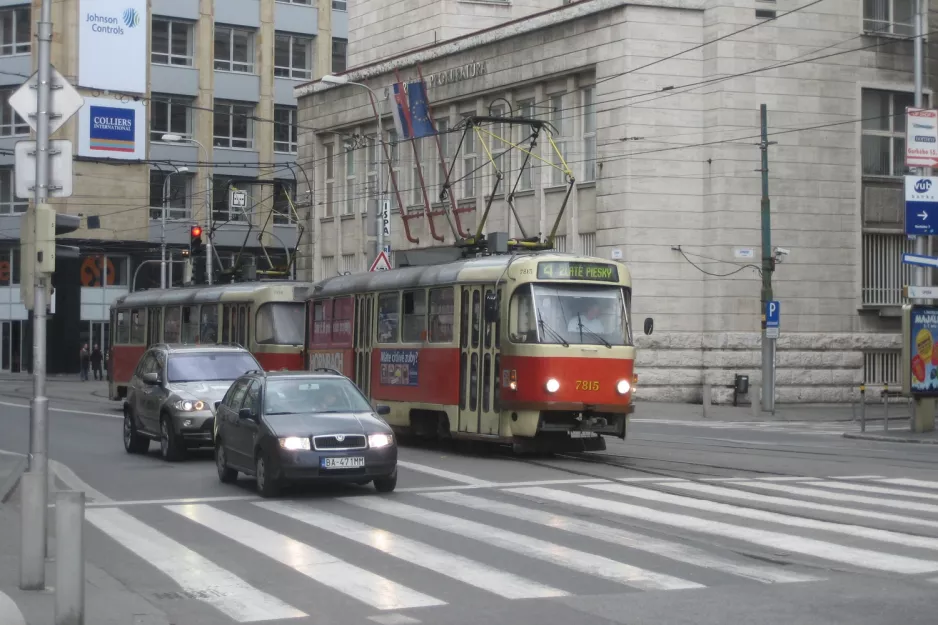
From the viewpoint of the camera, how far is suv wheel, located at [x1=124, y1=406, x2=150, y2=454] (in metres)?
22.8

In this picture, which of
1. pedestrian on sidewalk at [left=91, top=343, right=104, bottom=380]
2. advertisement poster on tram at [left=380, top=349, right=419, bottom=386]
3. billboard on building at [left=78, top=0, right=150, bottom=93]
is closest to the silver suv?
advertisement poster on tram at [left=380, top=349, right=419, bottom=386]

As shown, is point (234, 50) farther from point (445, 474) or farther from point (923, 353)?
point (445, 474)

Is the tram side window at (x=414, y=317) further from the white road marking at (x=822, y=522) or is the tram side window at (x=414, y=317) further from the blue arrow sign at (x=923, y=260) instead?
the blue arrow sign at (x=923, y=260)

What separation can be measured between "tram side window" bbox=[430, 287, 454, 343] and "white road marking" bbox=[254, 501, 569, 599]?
7.60m

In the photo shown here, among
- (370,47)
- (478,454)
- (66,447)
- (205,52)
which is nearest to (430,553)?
(478,454)

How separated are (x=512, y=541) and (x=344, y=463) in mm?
3823

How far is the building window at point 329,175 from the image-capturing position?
55.2 meters

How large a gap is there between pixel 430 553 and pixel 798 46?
3135 centimetres

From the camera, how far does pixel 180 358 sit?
22.4m

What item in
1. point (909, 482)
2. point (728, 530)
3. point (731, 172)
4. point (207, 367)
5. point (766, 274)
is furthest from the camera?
point (731, 172)

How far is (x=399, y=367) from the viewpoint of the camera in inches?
952

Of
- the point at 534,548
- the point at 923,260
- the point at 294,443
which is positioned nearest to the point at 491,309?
the point at 294,443

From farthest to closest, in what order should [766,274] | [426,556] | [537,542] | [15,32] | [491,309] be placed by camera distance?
[15,32] → [766,274] → [491,309] → [537,542] → [426,556]

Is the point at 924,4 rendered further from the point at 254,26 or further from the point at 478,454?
the point at 254,26
